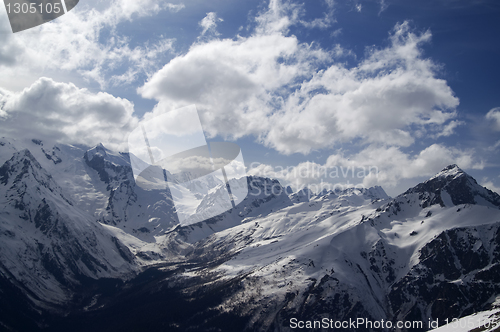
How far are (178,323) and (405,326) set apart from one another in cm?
12486

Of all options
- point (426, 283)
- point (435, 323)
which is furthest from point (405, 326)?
point (426, 283)

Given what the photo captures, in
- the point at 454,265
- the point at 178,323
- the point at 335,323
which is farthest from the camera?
the point at 454,265

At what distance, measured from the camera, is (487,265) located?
7367 inches

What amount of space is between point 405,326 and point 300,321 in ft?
190

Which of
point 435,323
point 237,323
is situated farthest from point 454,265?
point 237,323

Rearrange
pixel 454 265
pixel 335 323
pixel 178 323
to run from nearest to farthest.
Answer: pixel 335 323
pixel 178 323
pixel 454 265

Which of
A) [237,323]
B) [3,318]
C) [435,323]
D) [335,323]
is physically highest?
[3,318]

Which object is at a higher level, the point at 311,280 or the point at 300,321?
the point at 311,280

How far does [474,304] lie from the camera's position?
560 ft

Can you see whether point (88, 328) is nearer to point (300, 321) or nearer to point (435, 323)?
point (300, 321)

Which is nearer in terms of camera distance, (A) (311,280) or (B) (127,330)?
(B) (127,330)

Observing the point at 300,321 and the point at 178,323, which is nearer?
the point at 300,321

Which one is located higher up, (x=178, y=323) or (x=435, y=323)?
(x=178, y=323)

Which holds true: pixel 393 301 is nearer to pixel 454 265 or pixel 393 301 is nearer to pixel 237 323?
pixel 454 265
